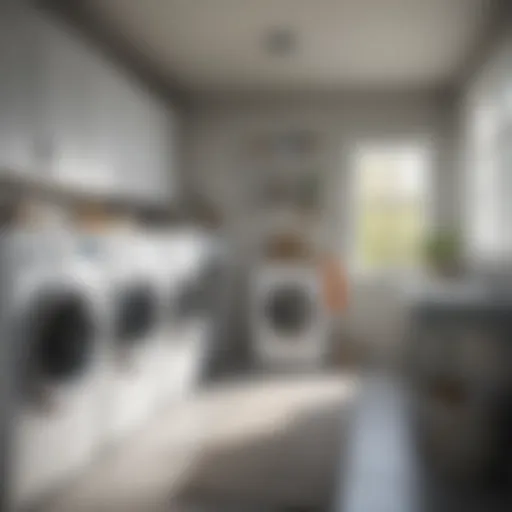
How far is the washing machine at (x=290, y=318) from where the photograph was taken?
14.3 feet

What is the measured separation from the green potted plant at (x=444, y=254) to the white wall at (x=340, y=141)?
70 cm

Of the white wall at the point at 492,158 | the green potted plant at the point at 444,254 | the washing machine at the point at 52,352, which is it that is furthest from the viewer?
the green potted plant at the point at 444,254

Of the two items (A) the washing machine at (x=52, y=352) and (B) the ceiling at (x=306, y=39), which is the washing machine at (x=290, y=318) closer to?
(B) the ceiling at (x=306, y=39)

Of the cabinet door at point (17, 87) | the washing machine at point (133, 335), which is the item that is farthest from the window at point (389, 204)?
the cabinet door at point (17, 87)

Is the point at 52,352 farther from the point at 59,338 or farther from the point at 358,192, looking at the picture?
the point at 358,192

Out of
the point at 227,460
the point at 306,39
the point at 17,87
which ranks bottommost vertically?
the point at 227,460

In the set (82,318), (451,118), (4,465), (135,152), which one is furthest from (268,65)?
(4,465)

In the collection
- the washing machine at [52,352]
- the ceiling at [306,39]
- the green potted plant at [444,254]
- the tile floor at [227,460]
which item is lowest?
the tile floor at [227,460]

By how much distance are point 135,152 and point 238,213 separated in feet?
3.94

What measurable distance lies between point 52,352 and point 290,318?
256cm

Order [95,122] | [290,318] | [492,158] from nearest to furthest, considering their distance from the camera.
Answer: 1. [95,122]
2. [492,158]
3. [290,318]

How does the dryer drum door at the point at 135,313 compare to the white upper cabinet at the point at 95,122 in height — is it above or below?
below

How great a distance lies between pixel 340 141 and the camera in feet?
15.7

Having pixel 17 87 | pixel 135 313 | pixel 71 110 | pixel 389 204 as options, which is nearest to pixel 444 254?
pixel 389 204
